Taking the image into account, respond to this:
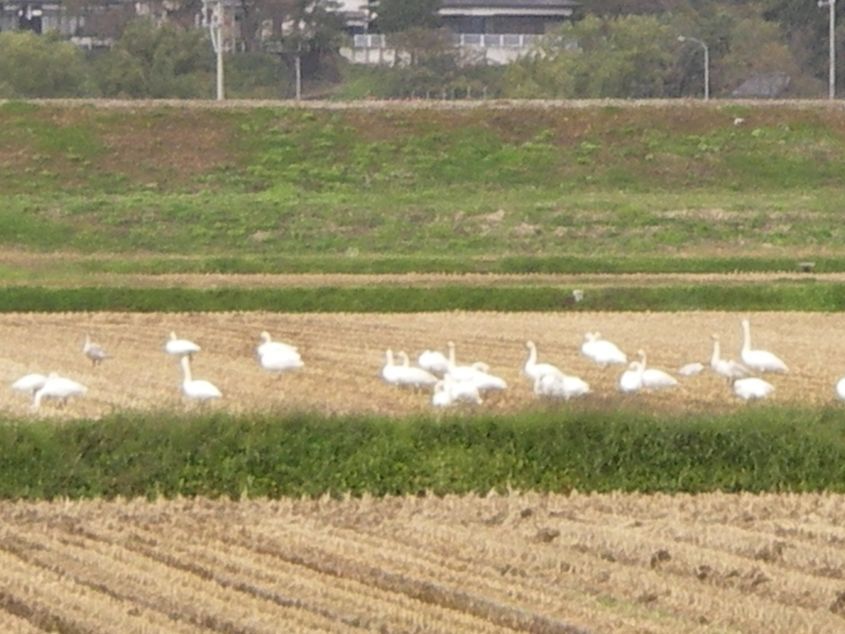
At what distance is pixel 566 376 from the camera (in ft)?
71.4

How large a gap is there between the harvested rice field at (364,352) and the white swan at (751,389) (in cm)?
12

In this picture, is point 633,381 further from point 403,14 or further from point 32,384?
point 403,14

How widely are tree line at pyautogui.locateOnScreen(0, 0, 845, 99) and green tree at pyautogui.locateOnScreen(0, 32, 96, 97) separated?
0.15ft

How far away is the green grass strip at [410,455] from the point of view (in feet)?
54.2

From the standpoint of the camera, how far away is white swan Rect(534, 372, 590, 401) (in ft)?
66.6

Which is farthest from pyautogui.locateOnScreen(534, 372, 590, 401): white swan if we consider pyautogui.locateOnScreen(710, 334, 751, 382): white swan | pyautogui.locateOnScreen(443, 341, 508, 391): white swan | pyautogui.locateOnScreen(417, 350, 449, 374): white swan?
pyautogui.locateOnScreen(417, 350, 449, 374): white swan

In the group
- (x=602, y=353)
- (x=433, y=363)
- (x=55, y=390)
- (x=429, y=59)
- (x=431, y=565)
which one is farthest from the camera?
(x=429, y=59)

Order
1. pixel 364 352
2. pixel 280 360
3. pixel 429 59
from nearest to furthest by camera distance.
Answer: pixel 280 360 → pixel 364 352 → pixel 429 59

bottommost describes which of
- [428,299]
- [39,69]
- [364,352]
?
[428,299]

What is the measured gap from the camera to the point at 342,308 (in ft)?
108

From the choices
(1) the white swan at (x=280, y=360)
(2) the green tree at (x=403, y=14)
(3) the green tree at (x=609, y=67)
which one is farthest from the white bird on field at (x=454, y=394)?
(2) the green tree at (x=403, y=14)

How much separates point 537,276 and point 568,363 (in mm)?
12259

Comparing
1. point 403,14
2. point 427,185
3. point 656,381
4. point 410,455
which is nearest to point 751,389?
point 656,381

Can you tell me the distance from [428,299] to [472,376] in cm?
1264
